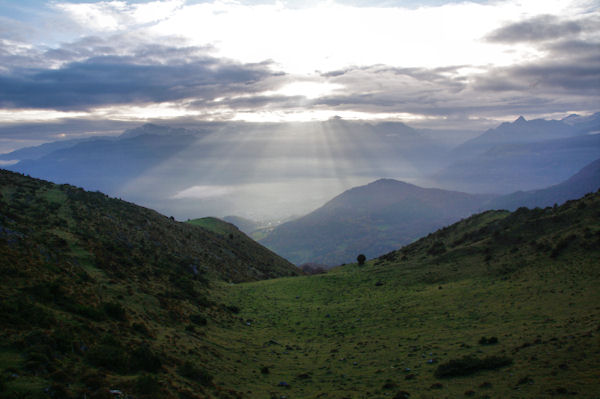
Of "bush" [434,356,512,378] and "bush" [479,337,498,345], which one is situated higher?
"bush" [434,356,512,378]

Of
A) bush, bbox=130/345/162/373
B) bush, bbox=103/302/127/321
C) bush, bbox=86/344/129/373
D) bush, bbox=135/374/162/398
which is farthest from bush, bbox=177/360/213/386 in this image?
bush, bbox=103/302/127/321

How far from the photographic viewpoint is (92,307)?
2094 centimetres

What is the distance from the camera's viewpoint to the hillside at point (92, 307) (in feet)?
45.1

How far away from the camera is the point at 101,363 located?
1548 centimetres

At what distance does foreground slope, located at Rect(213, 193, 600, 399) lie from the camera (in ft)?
62.9

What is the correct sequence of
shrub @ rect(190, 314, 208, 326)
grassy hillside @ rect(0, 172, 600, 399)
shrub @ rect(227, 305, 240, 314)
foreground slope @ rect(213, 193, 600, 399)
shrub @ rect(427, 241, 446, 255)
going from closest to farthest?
grassy hillside @ rect(0, 172, 600, 399)
foreground slope @ rect(213, 193, 600, 399)
shrub @ rect(190, 314, 208, 326)
shrub @ rect(227, 305, 240, 314)
shrub @ rect(427, 241, 446, 255)

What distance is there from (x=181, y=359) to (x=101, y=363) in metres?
6.17

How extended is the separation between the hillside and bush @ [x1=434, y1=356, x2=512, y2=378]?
1441cm

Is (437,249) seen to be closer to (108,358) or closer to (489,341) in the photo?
(489,341)

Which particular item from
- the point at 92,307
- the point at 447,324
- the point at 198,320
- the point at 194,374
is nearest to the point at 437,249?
the point at 447,324

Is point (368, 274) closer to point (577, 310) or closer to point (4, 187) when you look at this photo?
point (577, 310)

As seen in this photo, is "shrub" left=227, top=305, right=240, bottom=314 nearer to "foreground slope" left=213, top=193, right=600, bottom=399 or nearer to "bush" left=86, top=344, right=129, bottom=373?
"foreground slope" left=213, top=193, right=600, bottom=399

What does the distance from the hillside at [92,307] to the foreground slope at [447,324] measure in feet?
12.9

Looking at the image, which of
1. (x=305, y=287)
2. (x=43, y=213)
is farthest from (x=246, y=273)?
(x=43, y=213)
